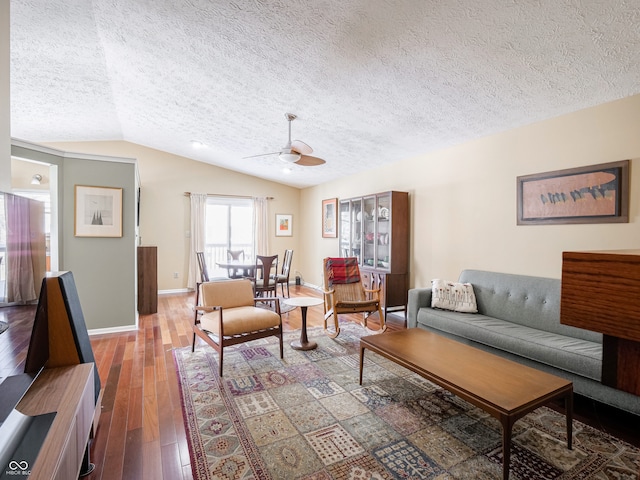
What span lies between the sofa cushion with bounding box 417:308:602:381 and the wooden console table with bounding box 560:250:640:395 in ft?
5.55

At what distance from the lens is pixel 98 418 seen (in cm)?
204

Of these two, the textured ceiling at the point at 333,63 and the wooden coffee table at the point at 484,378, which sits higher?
the textured ceiling at the point at 333,63

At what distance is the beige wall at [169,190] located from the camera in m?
6.23

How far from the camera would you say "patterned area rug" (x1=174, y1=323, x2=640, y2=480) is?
5.32 ft

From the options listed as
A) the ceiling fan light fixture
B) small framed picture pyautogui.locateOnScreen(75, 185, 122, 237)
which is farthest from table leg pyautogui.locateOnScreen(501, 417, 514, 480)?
small framed picture pyautogui.locateOnScreen(75, 185, 122, 237)

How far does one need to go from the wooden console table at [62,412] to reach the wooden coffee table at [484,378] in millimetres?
1766

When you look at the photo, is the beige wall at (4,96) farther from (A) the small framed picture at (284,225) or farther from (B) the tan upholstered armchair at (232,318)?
(A) the small framed picture at (284,225)

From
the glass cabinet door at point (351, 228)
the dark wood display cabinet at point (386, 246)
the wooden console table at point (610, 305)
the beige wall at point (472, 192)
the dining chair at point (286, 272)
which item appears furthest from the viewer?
the dining chair at point (286, 272)

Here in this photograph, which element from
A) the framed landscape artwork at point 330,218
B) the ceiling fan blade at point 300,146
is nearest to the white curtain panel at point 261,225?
the framed landscape artwork at point 330,218

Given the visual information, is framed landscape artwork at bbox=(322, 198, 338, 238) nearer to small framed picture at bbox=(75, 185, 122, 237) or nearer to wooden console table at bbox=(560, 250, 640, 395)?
small framed picture at bbox=(75, 185, 122, 237)

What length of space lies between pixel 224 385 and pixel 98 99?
4071 mm

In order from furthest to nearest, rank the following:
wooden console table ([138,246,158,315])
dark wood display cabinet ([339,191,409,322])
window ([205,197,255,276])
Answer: window ([205,197,255,276]) → wooden console table ([138,246,158,315]) → dark wood display cabinet ([339,191,409,322])

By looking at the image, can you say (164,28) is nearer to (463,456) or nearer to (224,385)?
(224,385)

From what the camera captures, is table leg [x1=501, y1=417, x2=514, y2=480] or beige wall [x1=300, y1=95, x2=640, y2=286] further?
beige wall [x1=300, y1=95, x2=640, y2=286]
